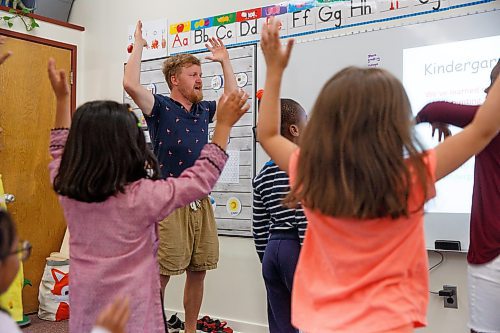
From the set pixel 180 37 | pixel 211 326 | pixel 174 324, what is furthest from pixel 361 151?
pixel 180 37

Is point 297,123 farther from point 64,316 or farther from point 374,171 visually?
point 64,316

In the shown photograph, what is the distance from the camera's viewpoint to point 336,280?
121 centimetres

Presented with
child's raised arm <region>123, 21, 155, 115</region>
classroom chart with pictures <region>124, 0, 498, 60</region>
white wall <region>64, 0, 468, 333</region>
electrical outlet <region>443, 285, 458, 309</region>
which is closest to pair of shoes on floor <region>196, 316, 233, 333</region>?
white wall <region>64, 0, 468, 333</region>

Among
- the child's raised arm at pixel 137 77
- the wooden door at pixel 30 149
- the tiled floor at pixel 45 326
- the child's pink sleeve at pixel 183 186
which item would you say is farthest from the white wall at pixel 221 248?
the child's pink sleeve at pixel 183 186

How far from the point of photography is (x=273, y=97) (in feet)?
4.54

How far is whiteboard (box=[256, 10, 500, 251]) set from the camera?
114 inches

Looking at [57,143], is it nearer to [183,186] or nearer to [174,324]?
[183,186]

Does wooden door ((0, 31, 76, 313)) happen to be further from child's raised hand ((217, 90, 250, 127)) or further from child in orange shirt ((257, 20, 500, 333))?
child in orange shirt ((257, 20, 500, 333))

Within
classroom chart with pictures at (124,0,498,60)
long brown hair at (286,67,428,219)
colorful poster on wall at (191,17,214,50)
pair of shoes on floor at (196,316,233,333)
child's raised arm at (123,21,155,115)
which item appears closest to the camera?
long brown hair at (286,67,428,219)

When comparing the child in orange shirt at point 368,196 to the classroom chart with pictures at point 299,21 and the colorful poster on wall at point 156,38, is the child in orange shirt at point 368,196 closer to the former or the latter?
the classroom chart with pictures at point 299,21

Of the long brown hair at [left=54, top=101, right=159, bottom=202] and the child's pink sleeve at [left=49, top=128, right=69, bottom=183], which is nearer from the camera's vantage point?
the long brown hair at [left=54, top=101, right=159, bottom=202]

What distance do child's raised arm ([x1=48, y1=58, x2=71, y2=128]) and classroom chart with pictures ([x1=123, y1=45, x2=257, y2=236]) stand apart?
1.99 m

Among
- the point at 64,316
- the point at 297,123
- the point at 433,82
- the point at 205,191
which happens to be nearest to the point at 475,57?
the point at 433,82

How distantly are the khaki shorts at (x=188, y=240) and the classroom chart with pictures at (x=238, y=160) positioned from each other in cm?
73
